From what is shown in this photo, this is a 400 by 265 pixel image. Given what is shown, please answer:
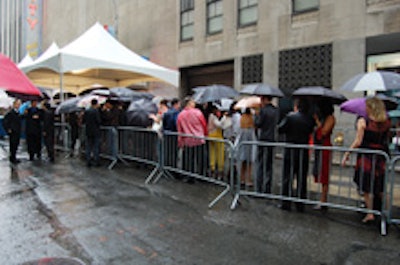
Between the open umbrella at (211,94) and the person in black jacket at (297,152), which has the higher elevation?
the open umbrella at (211,94)

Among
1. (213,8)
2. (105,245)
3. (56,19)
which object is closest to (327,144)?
(105,245)

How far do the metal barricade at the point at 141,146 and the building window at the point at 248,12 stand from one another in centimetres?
920

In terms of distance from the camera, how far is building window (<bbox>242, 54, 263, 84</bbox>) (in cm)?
1497

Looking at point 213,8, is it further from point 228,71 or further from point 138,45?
point 138,45

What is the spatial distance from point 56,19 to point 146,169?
3094cm

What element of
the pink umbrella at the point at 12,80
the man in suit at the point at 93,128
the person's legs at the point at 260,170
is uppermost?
the pink umbrella at the point at 12,80

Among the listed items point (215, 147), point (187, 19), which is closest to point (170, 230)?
point (215, 147)

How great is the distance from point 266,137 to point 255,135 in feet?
2.96

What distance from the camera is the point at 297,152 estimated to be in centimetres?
557

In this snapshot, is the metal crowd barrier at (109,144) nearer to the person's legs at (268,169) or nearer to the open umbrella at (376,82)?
the person's legs at (268,169)

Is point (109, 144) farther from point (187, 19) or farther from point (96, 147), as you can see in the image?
point (187, 19)

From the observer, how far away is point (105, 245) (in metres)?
4.11

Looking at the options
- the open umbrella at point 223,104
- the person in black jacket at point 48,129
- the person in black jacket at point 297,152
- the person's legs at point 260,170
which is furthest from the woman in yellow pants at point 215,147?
the person in black jacket at point 48,129

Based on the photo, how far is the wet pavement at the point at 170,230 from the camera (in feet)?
12.7
